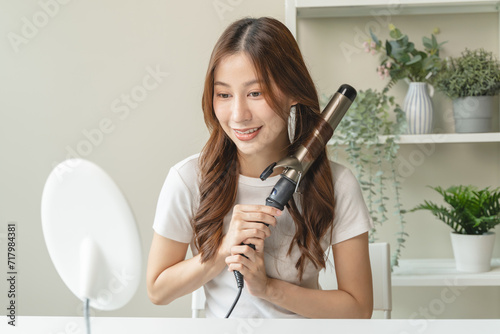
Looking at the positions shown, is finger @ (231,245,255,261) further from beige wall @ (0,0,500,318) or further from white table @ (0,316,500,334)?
beige wall @ (0,0,500,318)

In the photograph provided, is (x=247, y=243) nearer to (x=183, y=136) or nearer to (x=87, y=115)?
(x=183, y=136)

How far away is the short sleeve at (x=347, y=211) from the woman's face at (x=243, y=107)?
8.4 inches

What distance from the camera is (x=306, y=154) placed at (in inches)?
38.3

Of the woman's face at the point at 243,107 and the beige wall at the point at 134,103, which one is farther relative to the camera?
the beige wall at the point at 134,103

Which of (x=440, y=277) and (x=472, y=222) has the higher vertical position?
(x=472, y=222)

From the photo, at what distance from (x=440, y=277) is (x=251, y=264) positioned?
84cm

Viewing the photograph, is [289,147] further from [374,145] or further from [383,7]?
[383,7]

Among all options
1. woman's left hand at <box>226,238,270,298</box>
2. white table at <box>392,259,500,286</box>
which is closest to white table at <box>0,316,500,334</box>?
woman's left hand at <box>226,238,270,298</box>

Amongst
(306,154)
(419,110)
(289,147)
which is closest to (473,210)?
(419,110)

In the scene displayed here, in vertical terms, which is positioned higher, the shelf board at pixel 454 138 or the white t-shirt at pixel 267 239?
the shelf board at pixel 454 138

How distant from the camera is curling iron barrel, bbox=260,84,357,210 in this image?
0.93 meters

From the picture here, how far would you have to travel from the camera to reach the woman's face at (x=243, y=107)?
1022mm

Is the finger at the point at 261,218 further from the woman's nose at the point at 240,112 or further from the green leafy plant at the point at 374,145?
the green leafy plant at the point at 374,145

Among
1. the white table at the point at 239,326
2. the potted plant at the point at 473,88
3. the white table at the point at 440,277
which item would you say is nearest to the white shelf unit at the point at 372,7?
the potted plant at the point at 473,88
